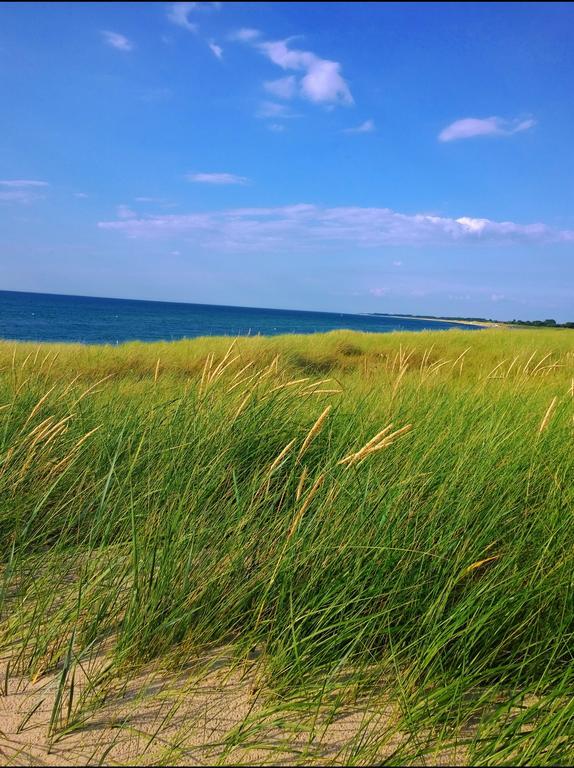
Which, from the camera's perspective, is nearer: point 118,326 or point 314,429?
point 314,429

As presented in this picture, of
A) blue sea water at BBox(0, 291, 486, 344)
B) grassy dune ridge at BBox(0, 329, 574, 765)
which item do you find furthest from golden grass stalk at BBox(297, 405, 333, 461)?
blue sea water at BBox(0, 291, 486, 344)

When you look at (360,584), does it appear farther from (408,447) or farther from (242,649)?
(408,447)

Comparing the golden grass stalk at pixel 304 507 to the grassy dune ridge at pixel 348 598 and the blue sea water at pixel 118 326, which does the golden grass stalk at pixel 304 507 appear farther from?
the blue sea water at pixel 118 326

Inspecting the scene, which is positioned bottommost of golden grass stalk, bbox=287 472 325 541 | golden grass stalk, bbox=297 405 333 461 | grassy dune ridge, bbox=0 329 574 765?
grassy dune ridge, bbox=0 329 574 765

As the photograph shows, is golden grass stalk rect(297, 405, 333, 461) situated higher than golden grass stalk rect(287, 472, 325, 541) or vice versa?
golden grass stalk rect(297, 405, 333, 461)

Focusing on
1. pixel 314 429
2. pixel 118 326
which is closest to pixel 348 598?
pixel 314 429

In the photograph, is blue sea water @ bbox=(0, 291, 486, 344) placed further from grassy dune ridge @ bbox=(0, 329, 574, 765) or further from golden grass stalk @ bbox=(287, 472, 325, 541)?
golden grass stalk @ bbox=(287, 472, 325, 541)

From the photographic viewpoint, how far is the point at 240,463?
262cm

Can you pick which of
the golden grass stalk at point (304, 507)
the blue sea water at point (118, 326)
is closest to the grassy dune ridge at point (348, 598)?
the golden grass stalk at point (304, 507)

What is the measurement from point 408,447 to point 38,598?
5.91 ft

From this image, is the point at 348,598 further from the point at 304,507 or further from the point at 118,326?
the point at 118,326

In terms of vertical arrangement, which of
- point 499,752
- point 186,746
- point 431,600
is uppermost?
point 431,600

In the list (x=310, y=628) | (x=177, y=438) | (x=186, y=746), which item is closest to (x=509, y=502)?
(x=310, y=628)

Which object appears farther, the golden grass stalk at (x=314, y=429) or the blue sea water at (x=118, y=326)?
the blue sea water at (x=118, y=326)
